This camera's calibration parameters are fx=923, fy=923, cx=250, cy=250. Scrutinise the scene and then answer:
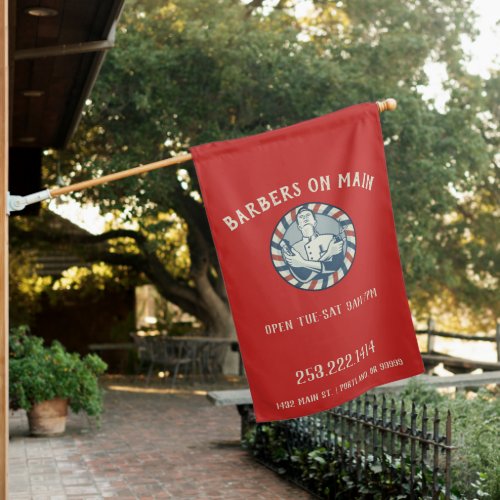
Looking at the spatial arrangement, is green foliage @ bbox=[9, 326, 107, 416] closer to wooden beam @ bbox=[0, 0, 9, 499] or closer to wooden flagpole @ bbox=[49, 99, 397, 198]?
wooden flagpole @ bbox=[49, 99, 397, 198]

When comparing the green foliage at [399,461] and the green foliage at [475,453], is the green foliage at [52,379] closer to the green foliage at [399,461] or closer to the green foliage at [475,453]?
the green foliage at [399,461]

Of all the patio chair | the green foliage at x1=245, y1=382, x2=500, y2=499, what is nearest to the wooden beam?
the green foliage at x1=245, y1=382, x2=500, y2=499

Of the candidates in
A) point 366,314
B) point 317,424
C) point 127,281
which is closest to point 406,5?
point 127,281

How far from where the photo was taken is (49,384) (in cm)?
1069

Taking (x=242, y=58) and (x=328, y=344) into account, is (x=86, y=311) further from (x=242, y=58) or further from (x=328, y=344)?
(x=328, y=344)

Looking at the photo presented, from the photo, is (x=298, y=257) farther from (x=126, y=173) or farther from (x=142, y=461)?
(x=142, y=461)

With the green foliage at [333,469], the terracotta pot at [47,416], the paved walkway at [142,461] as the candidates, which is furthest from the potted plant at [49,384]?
the green foliage at [333,469]

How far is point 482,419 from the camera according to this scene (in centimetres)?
750

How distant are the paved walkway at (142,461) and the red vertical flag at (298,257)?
3.41 metres

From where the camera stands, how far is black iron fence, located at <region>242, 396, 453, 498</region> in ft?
20.5

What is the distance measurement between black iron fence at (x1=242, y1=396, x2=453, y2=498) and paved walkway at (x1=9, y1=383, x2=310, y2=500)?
280 millimetres

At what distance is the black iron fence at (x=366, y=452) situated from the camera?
624cm

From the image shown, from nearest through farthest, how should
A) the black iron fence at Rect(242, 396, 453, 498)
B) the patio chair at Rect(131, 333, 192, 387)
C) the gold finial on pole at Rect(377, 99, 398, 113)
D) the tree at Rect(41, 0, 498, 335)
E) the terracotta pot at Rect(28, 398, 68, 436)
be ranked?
the gold finial on pole at Rect(377, 99, 398, 113) < the black iron fence at Rect(242, 396, 453, 498) < the terracotta pot at Rect(28, 398, 68, 436) < the tree at Rect(41, 0, 498, 335) < the patio chair at Rect(131, 333, 192, 387)

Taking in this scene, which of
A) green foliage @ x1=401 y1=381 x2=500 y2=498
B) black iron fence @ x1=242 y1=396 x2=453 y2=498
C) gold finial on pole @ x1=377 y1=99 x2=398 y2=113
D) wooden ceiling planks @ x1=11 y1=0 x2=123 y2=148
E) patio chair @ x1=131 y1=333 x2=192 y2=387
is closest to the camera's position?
gold finial on pole @ x1=377 y1=99 x2=398 y2=113
